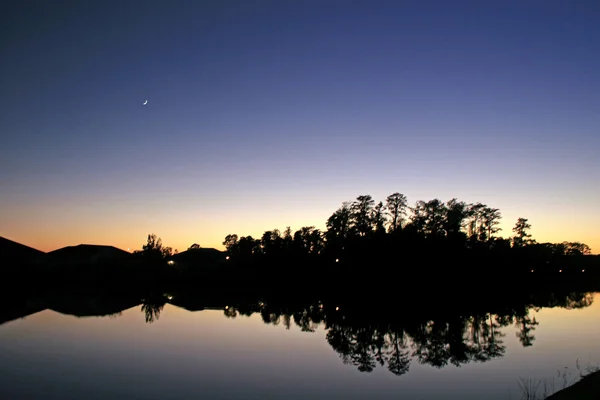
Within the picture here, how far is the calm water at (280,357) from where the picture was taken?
56.2 ft

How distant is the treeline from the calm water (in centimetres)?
3049

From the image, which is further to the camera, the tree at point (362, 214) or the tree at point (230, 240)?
the tree at point (230, 240)

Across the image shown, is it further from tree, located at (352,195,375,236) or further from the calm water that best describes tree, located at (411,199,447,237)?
the calm water

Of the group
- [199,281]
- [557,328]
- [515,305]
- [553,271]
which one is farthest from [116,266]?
[553,271]

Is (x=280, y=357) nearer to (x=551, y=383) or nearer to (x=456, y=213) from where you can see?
(x=551, y=383)

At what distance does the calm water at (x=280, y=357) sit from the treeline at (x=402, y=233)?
100ft

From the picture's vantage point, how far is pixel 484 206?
98.9 meters

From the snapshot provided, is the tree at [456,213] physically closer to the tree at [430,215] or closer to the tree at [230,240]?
the tree at [430,215]

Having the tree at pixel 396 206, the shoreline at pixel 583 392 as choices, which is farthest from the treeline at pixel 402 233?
the shoreline at pixel 583 392

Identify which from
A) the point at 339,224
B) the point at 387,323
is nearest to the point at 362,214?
the point at 339,224

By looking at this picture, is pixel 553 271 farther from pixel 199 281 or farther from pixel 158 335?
pixel 158 335

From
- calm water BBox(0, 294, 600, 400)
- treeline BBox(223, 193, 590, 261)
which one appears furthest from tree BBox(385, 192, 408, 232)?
calm water BBox(0, 294, 600, 400)

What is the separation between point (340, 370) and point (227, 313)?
1010 inches

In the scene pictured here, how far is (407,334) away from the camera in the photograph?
3078 cm
